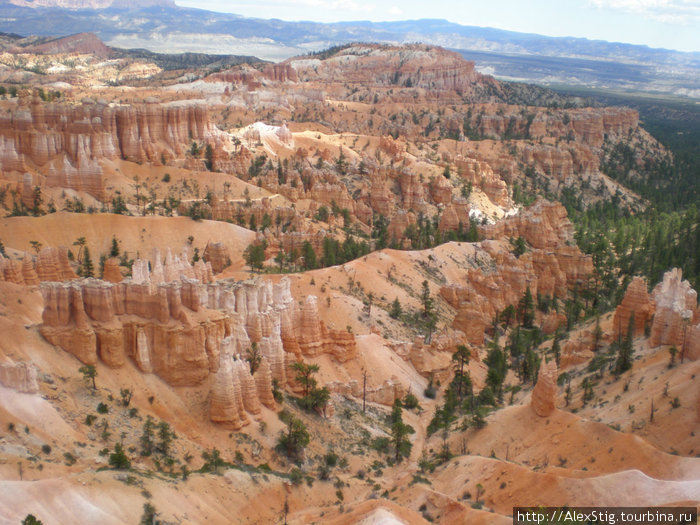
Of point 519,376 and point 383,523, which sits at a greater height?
point 383,523

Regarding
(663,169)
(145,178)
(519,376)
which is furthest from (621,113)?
(519,376)

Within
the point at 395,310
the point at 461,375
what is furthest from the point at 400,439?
the point at 395,310

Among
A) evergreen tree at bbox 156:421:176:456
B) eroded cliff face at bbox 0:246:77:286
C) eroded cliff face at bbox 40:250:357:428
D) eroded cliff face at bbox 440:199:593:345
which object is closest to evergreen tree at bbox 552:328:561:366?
eroded cliff face at bbox 440:199:593:345

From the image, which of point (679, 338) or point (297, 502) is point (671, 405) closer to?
point (679, 338)

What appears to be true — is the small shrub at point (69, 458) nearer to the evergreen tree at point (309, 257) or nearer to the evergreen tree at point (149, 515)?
the evergreen tree at point (149, 515)

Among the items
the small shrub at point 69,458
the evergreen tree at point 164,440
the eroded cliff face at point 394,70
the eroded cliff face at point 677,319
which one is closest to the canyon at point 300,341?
the small shrub at point 69,458

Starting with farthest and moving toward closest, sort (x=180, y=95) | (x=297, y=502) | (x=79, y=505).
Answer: (x=180, y=95)
(x=297, y=502)
(x=79, y=505)

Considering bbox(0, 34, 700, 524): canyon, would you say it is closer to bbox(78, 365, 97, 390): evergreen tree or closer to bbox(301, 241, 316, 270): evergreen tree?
bbox(78, 365, 97, 390): evergreen tree
